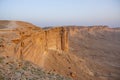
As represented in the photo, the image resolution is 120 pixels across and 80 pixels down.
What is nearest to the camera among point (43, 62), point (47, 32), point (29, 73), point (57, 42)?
point (29, 73)

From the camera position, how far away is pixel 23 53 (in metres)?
15.2

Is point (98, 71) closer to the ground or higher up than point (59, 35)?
closer to the ground

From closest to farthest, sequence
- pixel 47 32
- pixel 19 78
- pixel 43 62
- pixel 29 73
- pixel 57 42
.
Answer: pixel 19 78 → pixel 29 73 → pixel 43 62 → pixel 47 32 → pixel 57 42

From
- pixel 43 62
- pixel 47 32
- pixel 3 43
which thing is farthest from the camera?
pixel 47 32

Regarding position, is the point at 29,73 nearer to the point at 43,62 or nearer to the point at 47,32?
the point at 43,62

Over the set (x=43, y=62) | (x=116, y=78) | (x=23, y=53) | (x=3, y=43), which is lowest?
(x=116, y=78)

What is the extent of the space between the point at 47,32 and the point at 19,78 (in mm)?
19661

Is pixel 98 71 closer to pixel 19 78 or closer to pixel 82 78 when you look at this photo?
pixel 82 78

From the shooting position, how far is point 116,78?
101ft

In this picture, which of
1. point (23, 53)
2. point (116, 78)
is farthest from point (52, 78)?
point (116, 78)

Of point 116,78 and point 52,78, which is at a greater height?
point 52,78

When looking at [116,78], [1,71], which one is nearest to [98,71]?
[116,78]

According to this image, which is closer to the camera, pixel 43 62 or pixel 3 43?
pixel 3 43

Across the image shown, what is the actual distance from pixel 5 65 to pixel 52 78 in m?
1.56
